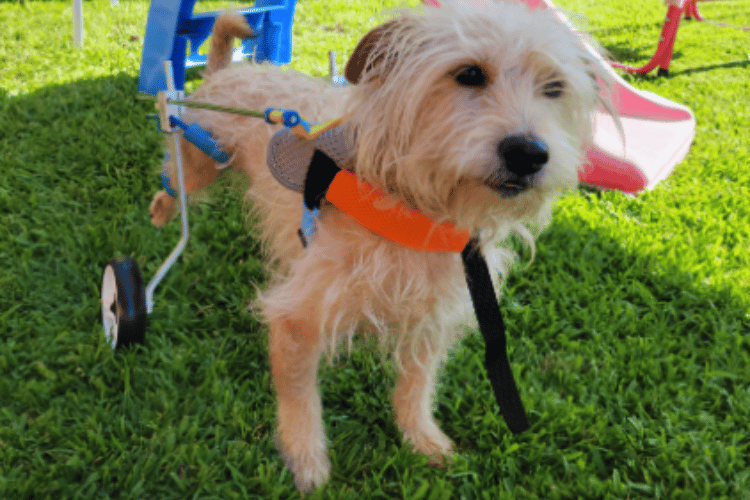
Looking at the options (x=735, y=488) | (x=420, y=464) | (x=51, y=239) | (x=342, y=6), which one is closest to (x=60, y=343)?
(x=51, y=239)

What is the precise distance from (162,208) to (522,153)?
2757 millimetres

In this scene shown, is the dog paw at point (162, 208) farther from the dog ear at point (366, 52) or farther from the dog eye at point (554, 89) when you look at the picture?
the dog eye at point (554, 89)

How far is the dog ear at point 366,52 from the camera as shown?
1.72 meters

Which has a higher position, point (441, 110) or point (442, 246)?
point (441, 110)

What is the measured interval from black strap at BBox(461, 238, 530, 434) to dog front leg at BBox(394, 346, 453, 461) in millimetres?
503

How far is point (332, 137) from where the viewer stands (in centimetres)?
185

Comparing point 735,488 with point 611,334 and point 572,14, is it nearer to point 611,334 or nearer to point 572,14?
point 611,334

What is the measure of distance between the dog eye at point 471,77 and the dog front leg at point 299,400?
1054 mm

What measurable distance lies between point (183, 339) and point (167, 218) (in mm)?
1077

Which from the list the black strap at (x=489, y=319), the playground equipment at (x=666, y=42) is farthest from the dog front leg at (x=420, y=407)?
the playground equipment at (x=666, y=42)

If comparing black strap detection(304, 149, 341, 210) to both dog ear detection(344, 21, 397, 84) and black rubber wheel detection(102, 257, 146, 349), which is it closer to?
dog ear detection(344, 21, 397, 84)

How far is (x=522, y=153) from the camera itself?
4.83 feet

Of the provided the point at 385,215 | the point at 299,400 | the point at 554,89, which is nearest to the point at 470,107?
the point at 554,89

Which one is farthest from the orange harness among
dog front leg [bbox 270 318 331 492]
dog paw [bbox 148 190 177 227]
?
dog paw [bbox 148 190 177 227]
